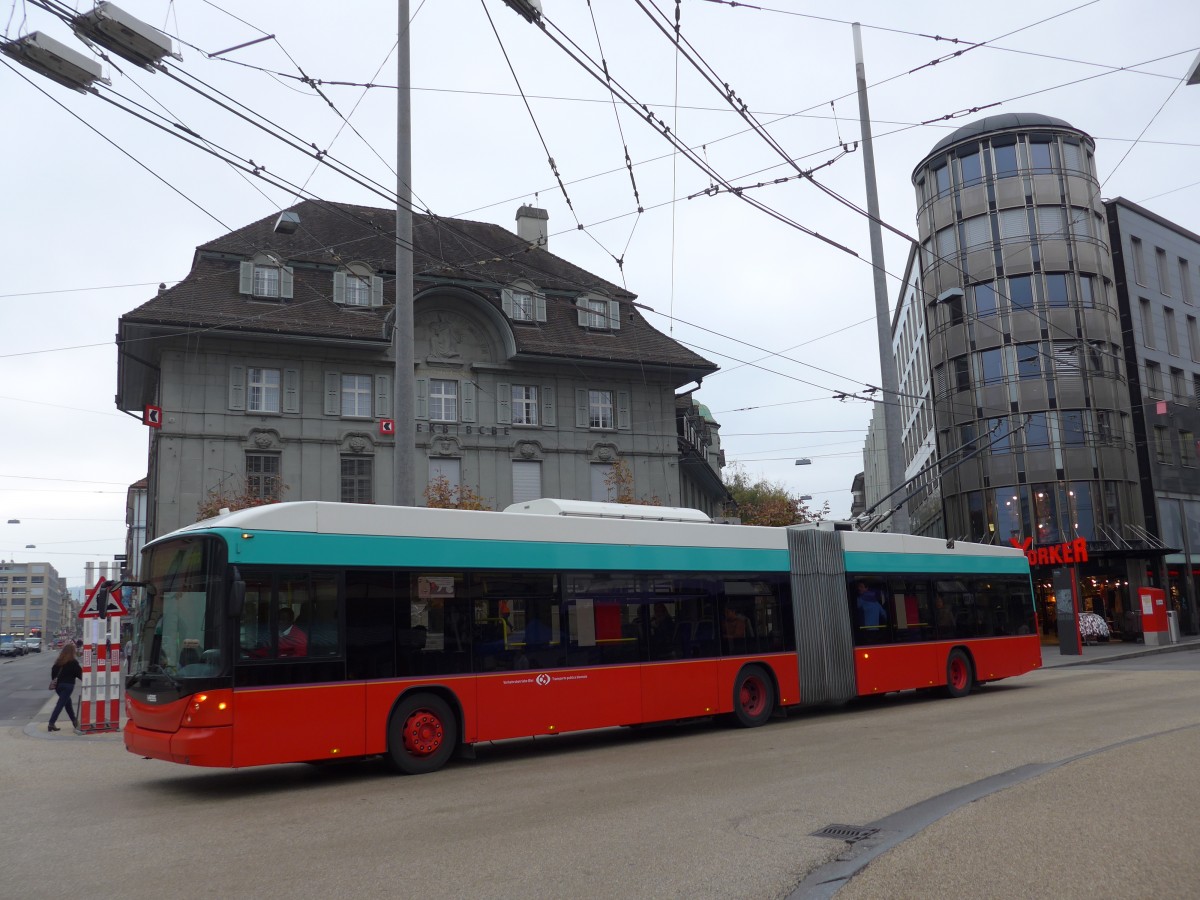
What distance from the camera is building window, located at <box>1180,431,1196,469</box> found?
160 feet

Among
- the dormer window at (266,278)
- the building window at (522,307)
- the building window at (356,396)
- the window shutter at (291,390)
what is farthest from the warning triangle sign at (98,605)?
the building window at (522,307)

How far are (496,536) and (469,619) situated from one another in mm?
1045

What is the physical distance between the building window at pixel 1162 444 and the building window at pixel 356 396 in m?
34.5

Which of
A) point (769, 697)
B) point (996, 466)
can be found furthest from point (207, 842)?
point (996, 466)

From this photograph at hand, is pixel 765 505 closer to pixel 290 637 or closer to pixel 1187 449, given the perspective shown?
pixel 1187 449

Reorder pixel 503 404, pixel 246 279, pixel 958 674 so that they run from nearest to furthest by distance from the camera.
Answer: pixel 958 674 < pixel 246 279 < pixel 503 404

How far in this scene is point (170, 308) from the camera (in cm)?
3152

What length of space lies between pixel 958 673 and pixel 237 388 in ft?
75.2

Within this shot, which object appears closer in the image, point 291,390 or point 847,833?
point 847,833

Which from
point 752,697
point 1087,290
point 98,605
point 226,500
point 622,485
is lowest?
point 752,697

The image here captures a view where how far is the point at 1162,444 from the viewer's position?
48.1 meters

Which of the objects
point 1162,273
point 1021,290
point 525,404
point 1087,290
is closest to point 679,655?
point 525,404

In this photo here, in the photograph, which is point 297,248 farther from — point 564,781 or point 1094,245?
point 1094,245

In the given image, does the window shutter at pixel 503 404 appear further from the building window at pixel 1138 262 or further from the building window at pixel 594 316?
the building window at pixel 1138 262
